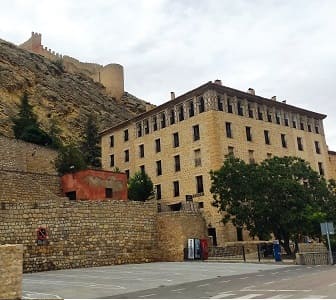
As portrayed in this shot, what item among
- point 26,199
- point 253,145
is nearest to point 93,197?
point 26,199

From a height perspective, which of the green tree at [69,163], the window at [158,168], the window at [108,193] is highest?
the window at [158,168]

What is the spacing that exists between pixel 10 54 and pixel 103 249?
169 feet

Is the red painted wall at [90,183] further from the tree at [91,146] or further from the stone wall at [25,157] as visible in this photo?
the tree at [91,146]

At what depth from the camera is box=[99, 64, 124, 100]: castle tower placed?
267 feet

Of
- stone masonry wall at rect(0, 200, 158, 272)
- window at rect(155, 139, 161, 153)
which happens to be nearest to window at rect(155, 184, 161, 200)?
window at rect(155, 139, 161, 153)

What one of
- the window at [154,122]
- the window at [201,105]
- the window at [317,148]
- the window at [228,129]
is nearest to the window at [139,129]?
the window at [154,122]

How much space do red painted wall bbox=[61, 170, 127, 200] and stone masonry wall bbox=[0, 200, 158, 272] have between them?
5624mm

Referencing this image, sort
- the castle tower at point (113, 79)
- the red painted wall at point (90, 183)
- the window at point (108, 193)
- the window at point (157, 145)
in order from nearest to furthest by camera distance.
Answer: the red painted wall at point (90, 183) < the window at point (108, 193) < the window at point (157, 145) < the castle tower at point (113, 79)

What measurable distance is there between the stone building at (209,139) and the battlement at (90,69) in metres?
34.4

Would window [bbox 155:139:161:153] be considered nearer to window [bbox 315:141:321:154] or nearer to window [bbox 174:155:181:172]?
window [bbox 174:155:181:172]

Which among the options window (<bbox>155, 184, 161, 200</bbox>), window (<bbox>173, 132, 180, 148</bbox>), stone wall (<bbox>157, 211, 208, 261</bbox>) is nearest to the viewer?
stone wall (<bbox>157, 211, 208, 261</bbox>)

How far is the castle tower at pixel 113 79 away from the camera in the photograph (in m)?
81.4

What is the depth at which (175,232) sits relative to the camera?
94.5 ft

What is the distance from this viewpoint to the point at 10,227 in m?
22.3
